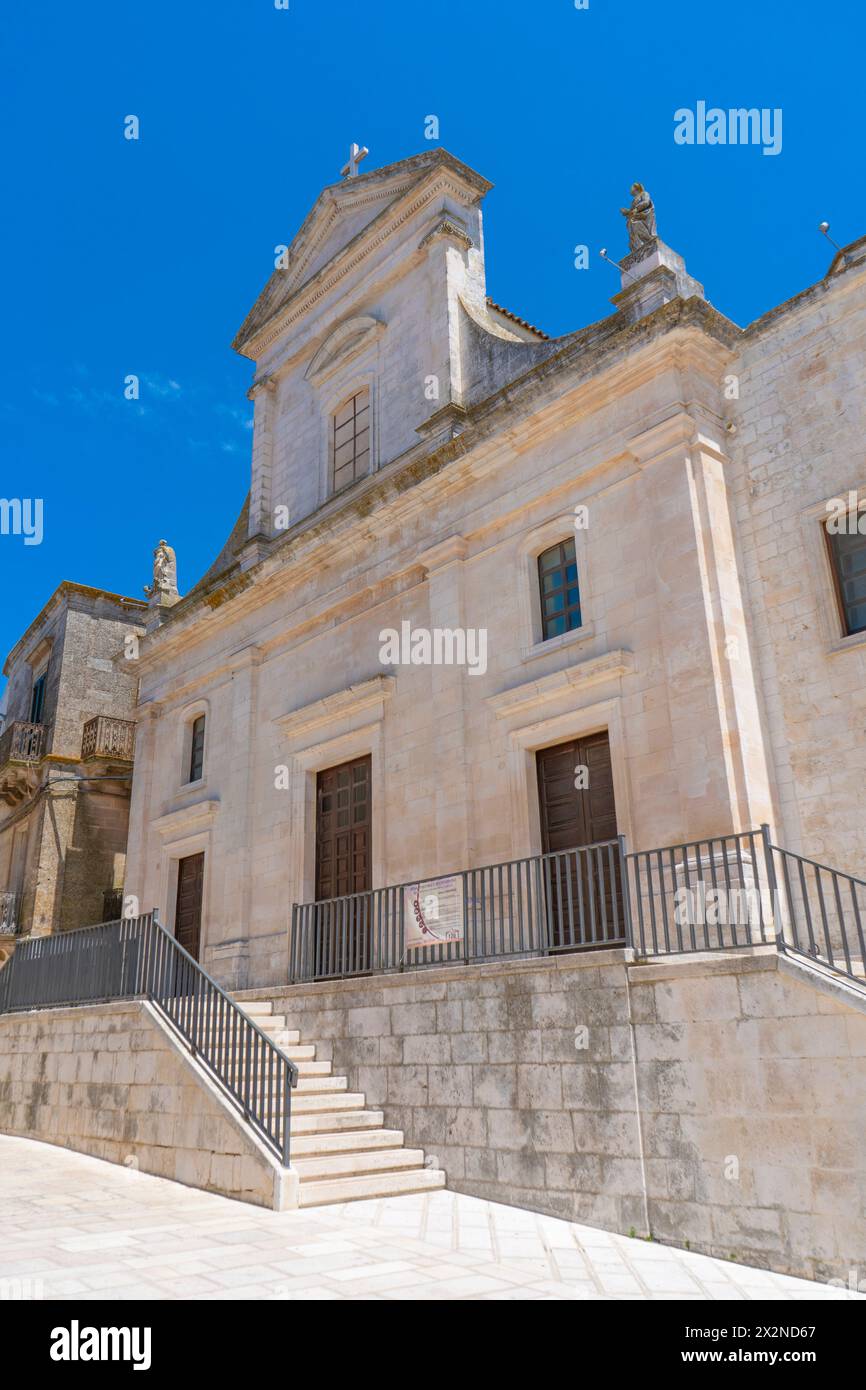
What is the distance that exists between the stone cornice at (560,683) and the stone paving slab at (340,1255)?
198 inches

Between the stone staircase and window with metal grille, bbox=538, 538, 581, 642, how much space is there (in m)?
5.32

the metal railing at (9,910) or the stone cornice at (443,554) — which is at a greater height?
the stone cornice at (443,554)

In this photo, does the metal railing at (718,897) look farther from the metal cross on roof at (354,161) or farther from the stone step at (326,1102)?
the metal cross on roof at (354,161)

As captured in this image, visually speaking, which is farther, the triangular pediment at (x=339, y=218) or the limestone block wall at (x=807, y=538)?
the triangular pediment at (x=339, y=218)

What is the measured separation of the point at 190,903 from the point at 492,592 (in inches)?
309

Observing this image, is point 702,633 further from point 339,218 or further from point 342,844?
point 339,218

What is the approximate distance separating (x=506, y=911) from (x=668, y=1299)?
5.39m

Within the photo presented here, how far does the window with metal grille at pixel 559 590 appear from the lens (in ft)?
37.6

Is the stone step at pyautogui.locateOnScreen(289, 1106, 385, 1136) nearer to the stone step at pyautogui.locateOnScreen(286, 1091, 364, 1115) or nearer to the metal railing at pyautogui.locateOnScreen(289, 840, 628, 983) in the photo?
the stone step at pyautogui.locateOnScreen(286, 1091, 364, 1115)

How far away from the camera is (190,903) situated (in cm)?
1653

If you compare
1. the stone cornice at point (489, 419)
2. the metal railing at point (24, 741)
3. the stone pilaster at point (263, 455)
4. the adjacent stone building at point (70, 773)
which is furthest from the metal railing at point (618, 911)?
the metal railing at point (24, 741)
